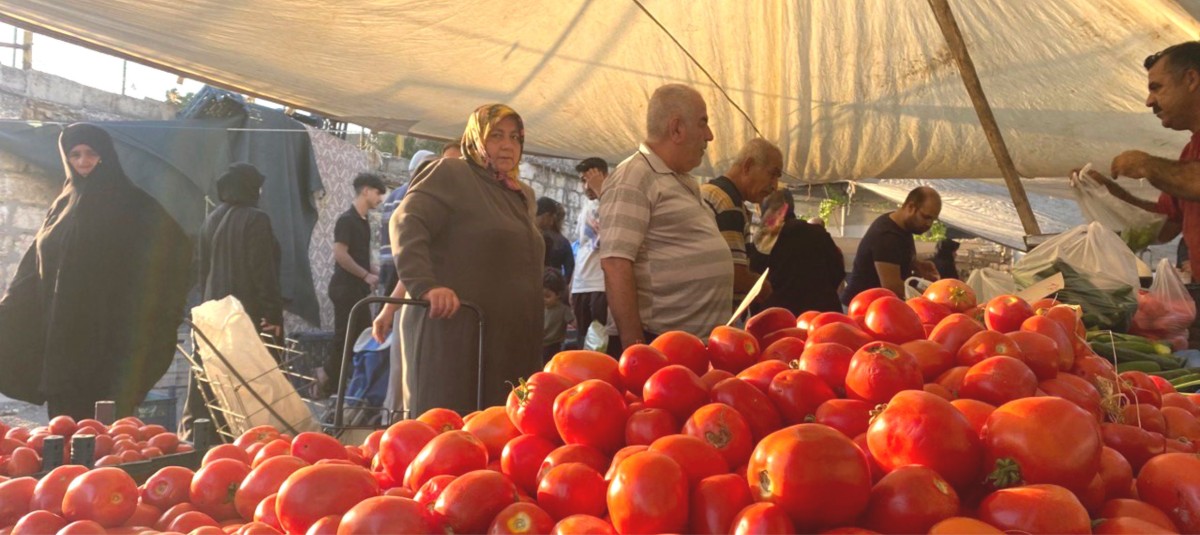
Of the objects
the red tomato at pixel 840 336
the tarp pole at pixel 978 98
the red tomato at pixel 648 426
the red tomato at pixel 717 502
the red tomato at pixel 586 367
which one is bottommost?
the red tomato at pixel 717 502

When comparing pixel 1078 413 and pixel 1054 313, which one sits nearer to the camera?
pixel 1078 413

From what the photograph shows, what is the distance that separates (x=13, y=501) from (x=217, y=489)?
1.37 feet

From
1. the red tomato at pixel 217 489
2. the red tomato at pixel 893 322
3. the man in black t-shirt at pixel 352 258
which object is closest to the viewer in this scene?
the red tomato at pixel 217 489

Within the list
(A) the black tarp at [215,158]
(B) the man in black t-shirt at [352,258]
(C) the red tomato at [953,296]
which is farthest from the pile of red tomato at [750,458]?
(A) the black tarp at [215,158]

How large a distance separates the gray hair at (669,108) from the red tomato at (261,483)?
7.10 feet

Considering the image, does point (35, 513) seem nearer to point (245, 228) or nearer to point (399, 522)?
point (399, 522)

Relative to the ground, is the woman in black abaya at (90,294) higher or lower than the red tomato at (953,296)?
lower

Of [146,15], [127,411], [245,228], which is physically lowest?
[127,411]

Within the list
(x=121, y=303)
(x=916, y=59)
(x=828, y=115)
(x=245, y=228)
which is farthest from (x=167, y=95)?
(x=916, y=59)

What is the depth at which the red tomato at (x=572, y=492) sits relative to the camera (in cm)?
118

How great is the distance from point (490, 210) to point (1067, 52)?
3860 mm

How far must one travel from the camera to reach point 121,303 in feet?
13.4

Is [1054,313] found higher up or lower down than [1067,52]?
lower down

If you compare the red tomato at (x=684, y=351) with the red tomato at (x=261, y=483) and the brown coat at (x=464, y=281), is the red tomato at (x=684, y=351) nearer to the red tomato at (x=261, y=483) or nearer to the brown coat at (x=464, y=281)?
the red tomato at (x=261, y=483)
